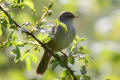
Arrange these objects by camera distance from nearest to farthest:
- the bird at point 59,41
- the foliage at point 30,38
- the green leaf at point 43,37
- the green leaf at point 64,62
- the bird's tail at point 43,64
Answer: the foliage at point 30,38
the green leaf at point 43,37
the green leaf at point 64,62
the bird's tail at point 43,64
the bird at point 59,41

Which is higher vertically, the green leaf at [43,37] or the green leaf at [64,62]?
the green leaf at [43,37]

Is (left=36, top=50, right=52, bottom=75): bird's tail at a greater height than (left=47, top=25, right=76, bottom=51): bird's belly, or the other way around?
(left=47, top=25, right=76, bottom=51): bird's belly

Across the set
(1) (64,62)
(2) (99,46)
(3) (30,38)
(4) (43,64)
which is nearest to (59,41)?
(4) (43,64)

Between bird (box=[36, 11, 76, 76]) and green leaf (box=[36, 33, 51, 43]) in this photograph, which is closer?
green leaf (box=[36, 33, 51, 43])

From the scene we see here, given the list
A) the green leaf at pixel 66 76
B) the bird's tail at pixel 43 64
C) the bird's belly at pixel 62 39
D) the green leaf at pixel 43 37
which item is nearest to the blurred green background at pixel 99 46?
the bird's tail at pixel 43 64

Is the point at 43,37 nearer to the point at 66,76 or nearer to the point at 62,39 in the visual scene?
the point at 66,76

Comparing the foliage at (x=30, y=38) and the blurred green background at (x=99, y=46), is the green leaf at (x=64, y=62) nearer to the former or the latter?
the foliage at (x=30, y=38)

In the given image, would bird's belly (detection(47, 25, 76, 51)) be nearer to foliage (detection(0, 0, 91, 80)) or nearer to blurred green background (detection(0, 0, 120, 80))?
blurred green background (detection(0, 0, 120, 80))

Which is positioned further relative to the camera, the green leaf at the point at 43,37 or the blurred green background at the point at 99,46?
the blurred green background at the point at 99,46

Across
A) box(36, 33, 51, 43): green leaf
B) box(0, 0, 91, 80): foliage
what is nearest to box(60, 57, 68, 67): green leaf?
box(0, 0, 91, 80): foliage

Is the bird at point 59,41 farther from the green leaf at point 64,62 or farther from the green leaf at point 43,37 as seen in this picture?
the green leaf at point 43,37

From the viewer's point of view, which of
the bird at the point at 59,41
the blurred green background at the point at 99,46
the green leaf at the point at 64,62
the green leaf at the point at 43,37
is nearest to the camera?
the green leaf at the point at 43,37

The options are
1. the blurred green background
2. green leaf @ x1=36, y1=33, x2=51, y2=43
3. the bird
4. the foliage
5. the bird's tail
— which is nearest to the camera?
the foliage

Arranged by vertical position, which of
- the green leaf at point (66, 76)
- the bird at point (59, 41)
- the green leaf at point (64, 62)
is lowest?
the green leaf at point (66, 76)
